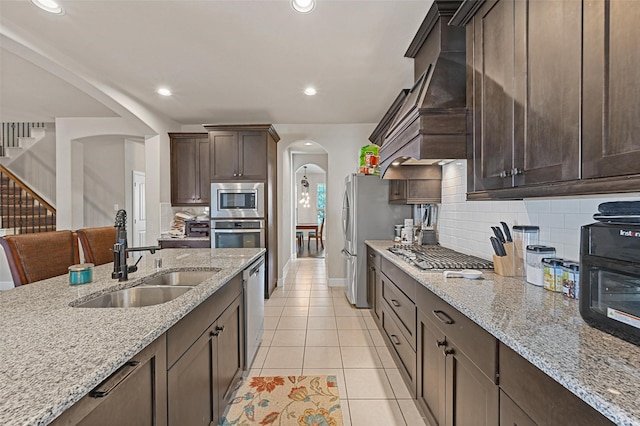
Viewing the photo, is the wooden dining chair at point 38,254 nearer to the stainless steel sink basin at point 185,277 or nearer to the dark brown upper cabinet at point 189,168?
the stainless steel sink basin at point 185,277

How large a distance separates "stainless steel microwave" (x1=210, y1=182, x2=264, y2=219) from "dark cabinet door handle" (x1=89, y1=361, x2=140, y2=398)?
3.60 m

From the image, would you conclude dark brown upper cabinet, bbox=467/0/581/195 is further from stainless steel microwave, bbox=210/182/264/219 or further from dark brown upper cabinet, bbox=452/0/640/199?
stainless steel microwave, bbox=210/182/264/219

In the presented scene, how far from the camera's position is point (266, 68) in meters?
3.14

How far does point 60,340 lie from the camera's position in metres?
0.91

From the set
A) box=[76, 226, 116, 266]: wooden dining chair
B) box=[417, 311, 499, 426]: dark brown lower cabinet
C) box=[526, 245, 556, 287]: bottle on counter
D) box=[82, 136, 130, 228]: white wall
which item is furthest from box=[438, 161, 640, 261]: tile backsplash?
box=[82, 136, 130, 228]: white wall

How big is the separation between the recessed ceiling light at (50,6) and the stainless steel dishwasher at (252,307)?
2.30 metres

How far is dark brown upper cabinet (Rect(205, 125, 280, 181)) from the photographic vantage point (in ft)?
14.9

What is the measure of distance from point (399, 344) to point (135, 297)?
6.16 ft

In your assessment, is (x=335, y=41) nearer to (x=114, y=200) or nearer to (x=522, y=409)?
(x=522, y=409)

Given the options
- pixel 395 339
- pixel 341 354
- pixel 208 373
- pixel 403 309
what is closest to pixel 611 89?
pixel 403 309

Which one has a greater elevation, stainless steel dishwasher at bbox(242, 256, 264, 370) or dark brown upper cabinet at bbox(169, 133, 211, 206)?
dark brown upper cabinet at bbox(169, 133, 211, 206)

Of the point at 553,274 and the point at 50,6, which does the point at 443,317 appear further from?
the point at 50,6

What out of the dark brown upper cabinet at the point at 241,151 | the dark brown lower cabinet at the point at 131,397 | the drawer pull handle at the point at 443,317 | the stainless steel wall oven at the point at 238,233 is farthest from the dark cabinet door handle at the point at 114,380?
the dark brown upper cabinet at the point at 241,151

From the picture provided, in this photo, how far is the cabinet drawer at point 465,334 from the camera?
3.64ft
